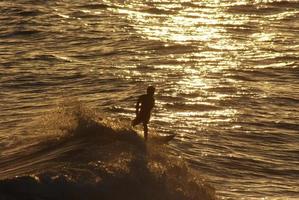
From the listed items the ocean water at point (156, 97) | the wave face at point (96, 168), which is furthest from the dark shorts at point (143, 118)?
the ocean water at point (156, 97)

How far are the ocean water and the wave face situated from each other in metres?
0.03

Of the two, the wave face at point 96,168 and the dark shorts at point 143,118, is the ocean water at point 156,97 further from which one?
the dark shorts at point 143,118

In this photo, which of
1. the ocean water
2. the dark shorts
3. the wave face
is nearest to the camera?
the wave face

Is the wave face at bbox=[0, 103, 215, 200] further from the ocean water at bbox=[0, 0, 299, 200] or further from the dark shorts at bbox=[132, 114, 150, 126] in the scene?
the dark shorts at bbox=[132, 114, 150, 126]

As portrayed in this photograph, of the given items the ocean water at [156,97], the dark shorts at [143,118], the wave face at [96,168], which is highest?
the dark shorts at [143,118]

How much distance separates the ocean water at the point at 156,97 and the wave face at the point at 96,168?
0.11 feet

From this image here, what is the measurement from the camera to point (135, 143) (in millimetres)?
20344

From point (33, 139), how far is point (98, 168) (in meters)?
7.04

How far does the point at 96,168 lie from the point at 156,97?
601 inches

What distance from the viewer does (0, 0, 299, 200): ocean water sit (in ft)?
63.1

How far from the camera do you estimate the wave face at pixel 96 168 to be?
17.1 meters

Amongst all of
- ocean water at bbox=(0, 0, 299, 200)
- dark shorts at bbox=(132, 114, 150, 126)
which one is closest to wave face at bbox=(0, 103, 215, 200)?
ocean water at bbox=(0, 0, 299, 200)

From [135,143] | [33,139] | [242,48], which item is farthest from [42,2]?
[135,143]

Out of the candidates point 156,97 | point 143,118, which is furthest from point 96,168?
point 156,97
